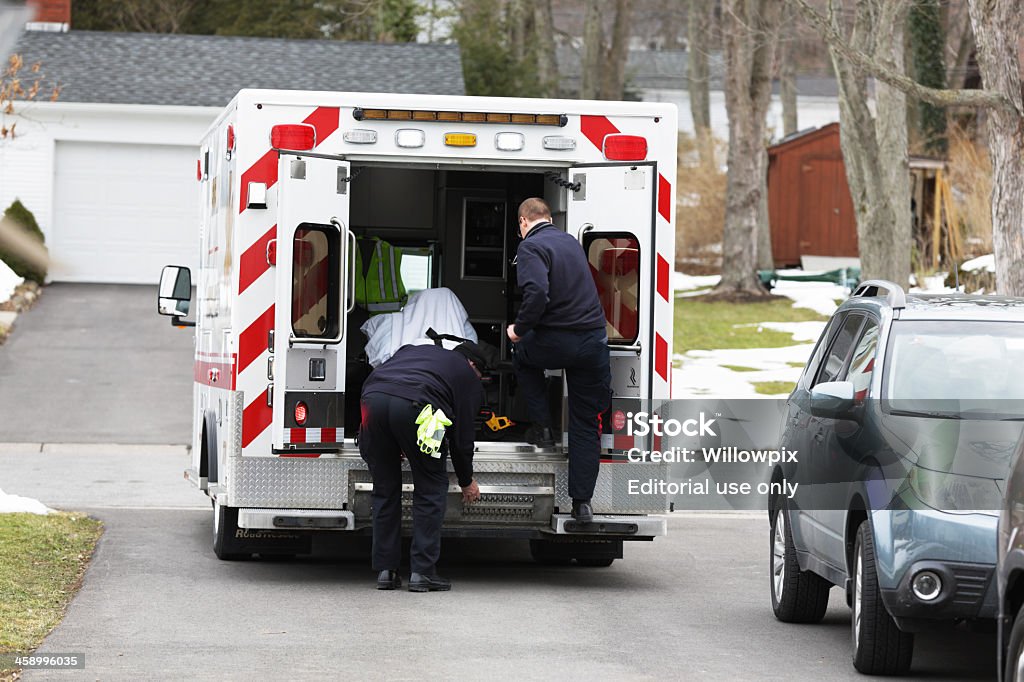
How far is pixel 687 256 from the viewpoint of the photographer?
37.7 metres

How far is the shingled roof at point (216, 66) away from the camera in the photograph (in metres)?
29.1

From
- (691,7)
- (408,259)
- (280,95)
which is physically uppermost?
(691,7)

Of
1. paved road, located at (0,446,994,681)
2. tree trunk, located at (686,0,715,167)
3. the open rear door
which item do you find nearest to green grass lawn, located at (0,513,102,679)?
paved road, located at (0,446,994,681)

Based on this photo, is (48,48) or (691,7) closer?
(48,48)

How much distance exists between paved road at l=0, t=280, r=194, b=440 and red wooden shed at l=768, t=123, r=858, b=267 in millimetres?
16214

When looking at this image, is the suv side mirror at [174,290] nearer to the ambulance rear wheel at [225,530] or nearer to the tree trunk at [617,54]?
the ambulance rear wheel at [225,530]

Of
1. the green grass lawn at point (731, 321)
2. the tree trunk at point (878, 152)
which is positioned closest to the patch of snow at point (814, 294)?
the green grass lawn at point (731, 321)

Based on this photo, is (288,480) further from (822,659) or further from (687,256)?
(687,256)

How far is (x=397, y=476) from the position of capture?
911cm

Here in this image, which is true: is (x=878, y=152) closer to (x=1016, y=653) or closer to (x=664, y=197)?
(x=664, y=197)

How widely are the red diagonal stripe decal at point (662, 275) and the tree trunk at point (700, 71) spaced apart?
880 inches

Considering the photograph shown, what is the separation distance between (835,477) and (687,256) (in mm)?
30239

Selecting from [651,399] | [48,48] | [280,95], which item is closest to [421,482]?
[651,399]

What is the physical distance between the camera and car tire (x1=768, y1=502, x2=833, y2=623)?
852cm
